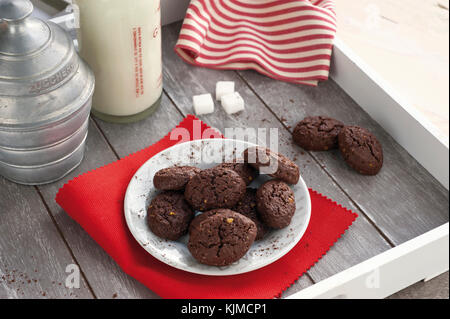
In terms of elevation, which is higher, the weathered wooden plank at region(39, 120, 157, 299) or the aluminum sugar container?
the aluminum sugar container

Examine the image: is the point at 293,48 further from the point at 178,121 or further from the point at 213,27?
the point at 178,121

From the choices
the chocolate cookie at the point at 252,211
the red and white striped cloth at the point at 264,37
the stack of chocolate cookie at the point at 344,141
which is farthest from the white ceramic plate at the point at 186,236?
the red and white striped cloth at the point at 264,37

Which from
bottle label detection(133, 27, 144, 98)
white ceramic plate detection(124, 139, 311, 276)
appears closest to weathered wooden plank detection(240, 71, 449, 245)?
white ceramic plate detection(124, 139, 311, 276)

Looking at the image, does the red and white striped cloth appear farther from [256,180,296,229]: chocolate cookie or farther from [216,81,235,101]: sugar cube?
[256,180,296,229]: chocolate cookie

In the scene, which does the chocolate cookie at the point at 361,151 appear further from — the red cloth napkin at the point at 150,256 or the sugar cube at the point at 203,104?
the sugar cube at the point at 203,104

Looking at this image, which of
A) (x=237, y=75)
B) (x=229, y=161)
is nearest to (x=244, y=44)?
(x=237, y=75)

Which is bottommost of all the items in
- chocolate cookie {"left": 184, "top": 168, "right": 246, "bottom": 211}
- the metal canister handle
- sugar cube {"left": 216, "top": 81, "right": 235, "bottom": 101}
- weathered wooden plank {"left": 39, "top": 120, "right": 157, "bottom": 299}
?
weathered wooden plank {"left": 39, "top": 120, "right": 157, "bottom": 299}
